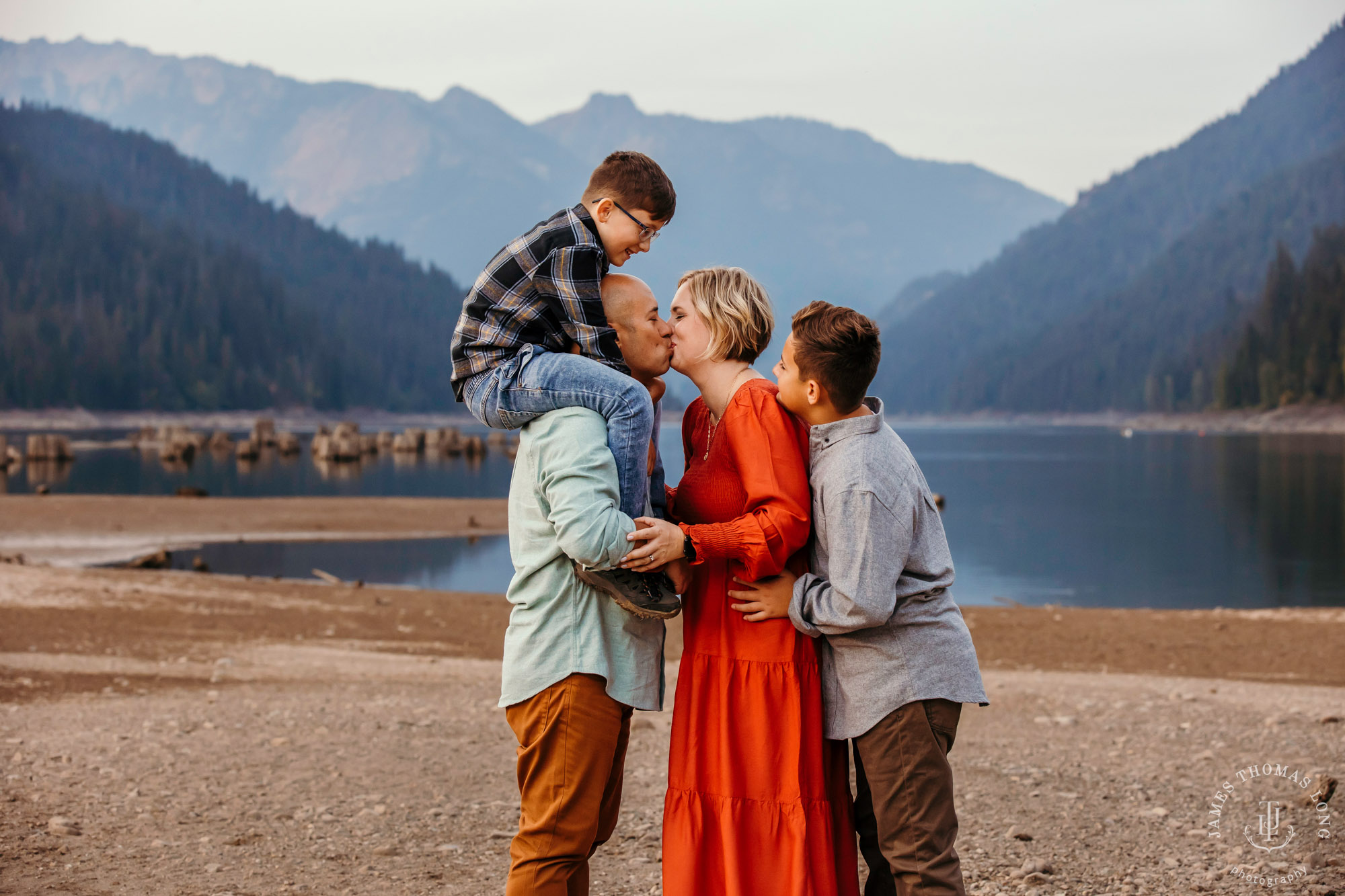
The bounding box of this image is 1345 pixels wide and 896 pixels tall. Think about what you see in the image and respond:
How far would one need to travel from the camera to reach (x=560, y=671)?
3.12m

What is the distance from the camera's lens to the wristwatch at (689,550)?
3135 millimetres

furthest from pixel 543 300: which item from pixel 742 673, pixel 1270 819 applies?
pixel 1270 819

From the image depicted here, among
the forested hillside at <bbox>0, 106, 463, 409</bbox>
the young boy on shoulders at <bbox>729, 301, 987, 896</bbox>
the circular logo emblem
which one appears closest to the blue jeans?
the young boy on shoulders at <bbox>729, 301, 987, 896</bbox>

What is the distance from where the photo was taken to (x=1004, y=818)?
552 centimetres

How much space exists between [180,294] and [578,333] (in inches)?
6097

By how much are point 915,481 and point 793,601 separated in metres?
0.51

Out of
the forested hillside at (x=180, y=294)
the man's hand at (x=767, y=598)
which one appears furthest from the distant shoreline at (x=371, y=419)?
the man's hand at (x=767, y=598)

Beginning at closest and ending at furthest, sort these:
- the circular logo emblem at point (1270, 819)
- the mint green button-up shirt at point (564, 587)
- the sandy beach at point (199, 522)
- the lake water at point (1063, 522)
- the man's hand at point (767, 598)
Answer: the mint green button-up shirt at point (564, 587)
the man's hand at point (767, 598)
the circular logo emblem at point (1270, 819)
the sandy beach at point (199, 522)
the lake water at point (1063, 522)

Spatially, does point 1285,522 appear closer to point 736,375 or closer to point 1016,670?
point 1016,670

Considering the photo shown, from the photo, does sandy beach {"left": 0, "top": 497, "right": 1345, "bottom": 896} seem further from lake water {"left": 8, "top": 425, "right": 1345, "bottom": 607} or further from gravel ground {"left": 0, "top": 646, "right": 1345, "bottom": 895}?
lake water {"left": 8, "top": 425, "right": 1345, "bottom": 607}

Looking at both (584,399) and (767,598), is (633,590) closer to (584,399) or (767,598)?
(767,598)

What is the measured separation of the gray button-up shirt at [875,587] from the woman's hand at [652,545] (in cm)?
40

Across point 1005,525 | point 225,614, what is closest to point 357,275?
point 1005,525

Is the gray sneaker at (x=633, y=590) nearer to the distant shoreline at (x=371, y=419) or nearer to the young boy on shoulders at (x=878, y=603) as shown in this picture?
the young boy on shoulders at (x=878, y=603)
